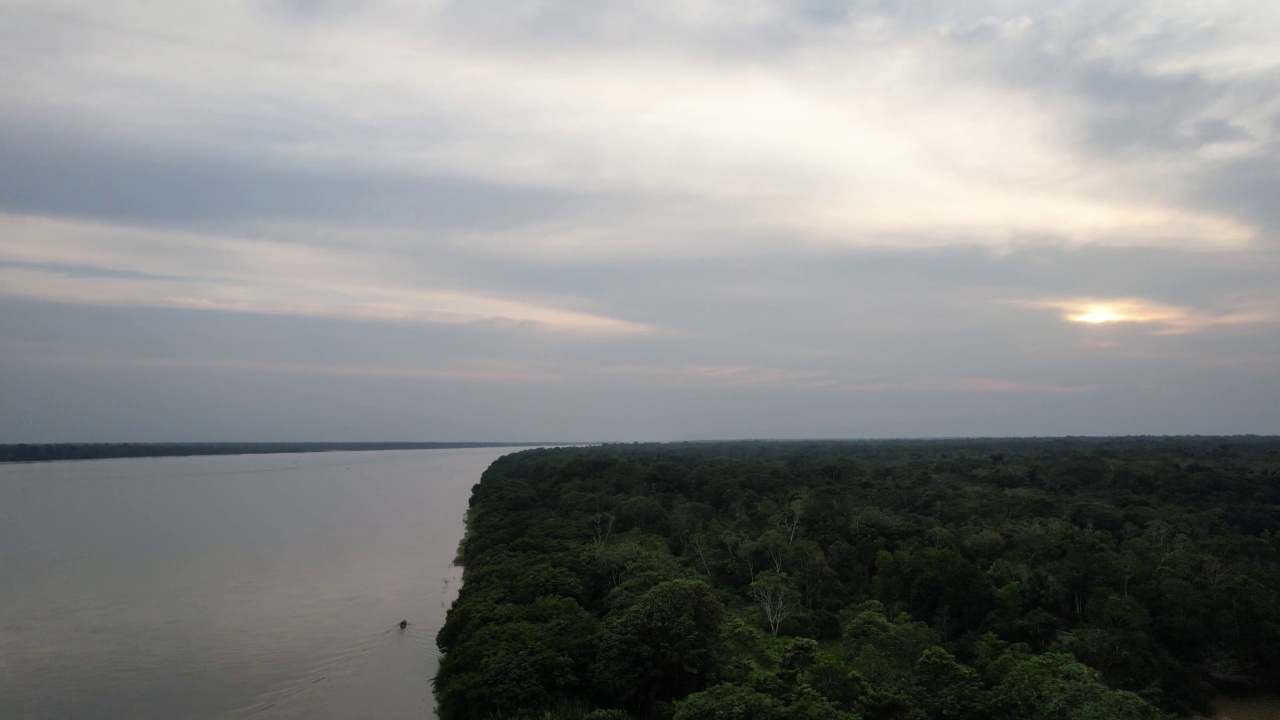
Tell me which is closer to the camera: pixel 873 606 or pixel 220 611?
pixel 873 606

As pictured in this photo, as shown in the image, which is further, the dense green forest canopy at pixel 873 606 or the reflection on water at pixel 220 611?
the reflection on water at pixel 220 611

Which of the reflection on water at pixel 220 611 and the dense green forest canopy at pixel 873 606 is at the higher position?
the dense green forest canopy at pixel 873 606

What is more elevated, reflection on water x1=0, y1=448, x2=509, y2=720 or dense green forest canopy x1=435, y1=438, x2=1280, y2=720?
dense green forest canopy x1=435, y1=438, x2=1280, y2=720

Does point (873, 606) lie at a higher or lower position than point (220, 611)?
higher

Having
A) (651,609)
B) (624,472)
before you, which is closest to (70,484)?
(624,472)

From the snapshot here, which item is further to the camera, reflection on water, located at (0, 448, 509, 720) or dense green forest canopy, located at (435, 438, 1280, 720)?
reflection on water, located at (0, 448, 509, 720)
